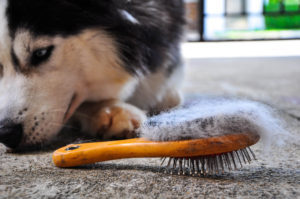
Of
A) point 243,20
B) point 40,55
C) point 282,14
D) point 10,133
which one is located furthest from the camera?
point 243,20

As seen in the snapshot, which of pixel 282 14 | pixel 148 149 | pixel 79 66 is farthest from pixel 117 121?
pixel 282 14

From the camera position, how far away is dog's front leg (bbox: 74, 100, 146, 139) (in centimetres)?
105

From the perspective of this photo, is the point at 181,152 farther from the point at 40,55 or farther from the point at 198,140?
the point at 40,55

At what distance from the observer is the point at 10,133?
90 centimetres

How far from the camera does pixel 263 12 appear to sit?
6668 millimetres

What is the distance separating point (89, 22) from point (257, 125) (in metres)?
0.72

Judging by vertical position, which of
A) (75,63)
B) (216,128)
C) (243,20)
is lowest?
(216,128)

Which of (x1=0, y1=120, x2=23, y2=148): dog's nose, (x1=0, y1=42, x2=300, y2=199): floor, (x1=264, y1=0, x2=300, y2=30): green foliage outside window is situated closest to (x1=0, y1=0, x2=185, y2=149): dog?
(x1=0, y1=120, x2=23, y2=148): dog's nose

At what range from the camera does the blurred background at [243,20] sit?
6602 mm

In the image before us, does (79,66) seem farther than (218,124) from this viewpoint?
Yes

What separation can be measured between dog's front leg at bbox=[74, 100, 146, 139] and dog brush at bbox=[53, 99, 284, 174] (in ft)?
0.96

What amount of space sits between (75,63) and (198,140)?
2.09ft

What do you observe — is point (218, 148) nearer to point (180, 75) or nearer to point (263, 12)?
point (180, 75)

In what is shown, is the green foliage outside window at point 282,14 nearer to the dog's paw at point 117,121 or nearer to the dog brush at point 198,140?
the dog's paw at point 117,121
